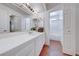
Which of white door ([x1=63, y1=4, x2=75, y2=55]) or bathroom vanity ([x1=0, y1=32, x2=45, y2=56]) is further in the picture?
white door ([x1=63, y1=4, x2=75, y2=55])

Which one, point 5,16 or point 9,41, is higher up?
point 5,16

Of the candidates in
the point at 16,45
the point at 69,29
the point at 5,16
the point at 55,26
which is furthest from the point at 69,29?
the point at 55,26

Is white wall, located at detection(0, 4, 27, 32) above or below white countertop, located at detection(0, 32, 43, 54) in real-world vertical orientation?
above

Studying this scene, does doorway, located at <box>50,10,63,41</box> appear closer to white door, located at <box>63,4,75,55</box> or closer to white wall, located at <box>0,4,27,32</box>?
white door, located at <box>63,4,75,55</box>

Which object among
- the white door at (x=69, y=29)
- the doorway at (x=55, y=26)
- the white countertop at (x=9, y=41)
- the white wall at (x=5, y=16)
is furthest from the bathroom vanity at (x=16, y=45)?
the doorway at (x=55, y=26)

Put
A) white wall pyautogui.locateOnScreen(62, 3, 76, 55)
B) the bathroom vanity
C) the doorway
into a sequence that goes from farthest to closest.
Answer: the doorway < white wall pyautogui.locateOnScreen(62, 3, 76, 55) < the bathroom vanity

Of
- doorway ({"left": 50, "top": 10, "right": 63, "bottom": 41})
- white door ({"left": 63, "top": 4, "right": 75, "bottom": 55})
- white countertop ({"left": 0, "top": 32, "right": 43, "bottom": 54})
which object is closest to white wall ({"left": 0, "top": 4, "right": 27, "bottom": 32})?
white countertop ({"left": 0, "top": 32, "right": 43, "bottom": 54})

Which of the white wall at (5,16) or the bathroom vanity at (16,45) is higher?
the white wall at (5,16)

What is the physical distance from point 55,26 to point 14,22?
587cm

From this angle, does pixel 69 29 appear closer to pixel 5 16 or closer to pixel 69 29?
pixel 69 29

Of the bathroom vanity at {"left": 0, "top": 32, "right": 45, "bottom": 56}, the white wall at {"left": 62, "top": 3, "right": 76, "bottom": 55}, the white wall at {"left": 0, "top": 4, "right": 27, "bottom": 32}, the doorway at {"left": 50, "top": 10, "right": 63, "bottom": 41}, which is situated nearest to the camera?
the bathroom vanity at {"left": 0, "top": 32, "right": 45, "bottom": 56}

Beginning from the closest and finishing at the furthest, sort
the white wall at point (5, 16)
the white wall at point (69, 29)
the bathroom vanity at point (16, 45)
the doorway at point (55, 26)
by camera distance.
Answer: the bathroom vanity at point (16, 45), the white wall at point (5, 16), the white wall at point (69, 29), the doorway at point (55, 26)

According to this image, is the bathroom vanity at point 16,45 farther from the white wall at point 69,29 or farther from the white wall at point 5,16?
the white wall at point 69,29

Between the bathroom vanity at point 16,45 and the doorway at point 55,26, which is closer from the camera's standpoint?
the bathroom vanity at point 16,45
